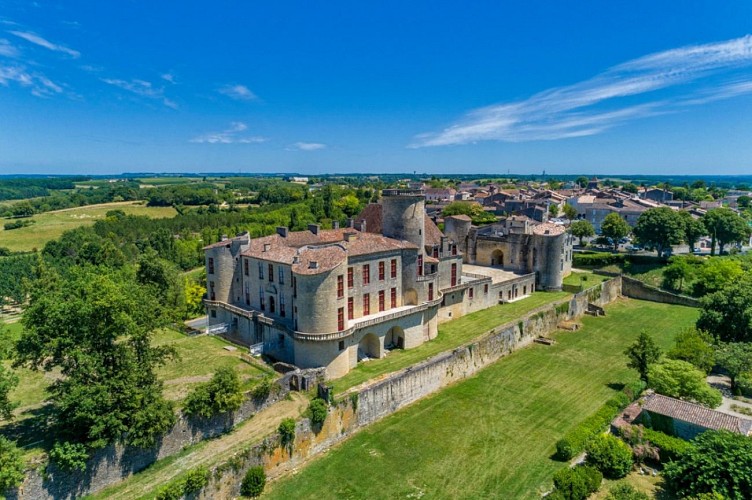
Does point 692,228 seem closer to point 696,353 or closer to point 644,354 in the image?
point 696,353

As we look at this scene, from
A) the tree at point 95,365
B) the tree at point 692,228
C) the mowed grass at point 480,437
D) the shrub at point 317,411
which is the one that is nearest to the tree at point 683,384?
the mowed grass at point 480,437

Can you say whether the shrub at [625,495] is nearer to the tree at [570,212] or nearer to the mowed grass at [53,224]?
the tree at [570,212]

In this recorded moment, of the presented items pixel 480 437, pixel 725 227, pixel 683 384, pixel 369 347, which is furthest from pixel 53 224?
pixel 725 227

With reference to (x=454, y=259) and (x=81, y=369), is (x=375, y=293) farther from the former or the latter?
(x=81, y=369)

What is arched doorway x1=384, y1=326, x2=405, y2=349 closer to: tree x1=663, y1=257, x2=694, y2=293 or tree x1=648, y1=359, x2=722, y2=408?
tree x1=648, y1=359, x2=722, y2=408

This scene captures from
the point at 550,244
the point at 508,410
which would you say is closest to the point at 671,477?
the point at 508,410

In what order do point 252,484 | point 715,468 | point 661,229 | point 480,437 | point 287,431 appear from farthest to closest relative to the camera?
point 661,229
point 480,437
point 287,431
point 252,484
point 715,468
